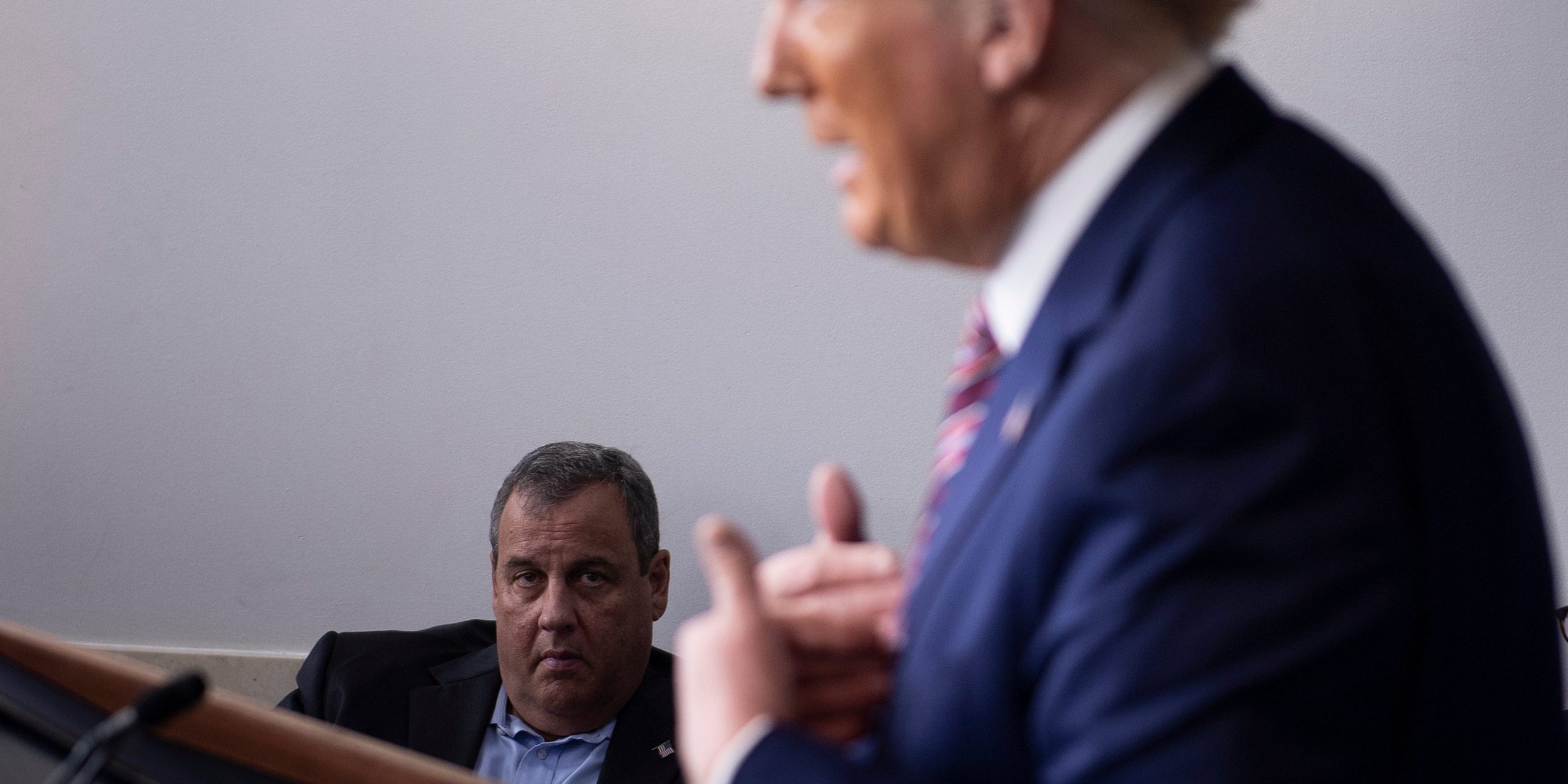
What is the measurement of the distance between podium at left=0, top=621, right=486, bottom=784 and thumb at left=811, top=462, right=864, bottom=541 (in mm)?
248

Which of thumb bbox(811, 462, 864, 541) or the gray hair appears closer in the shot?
thumb bbox(811, 462, 864, 541)

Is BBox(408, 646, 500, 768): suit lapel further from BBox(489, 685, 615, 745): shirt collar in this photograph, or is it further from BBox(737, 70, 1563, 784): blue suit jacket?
BBox(737, 70, 1563, 784): blue suit jacket

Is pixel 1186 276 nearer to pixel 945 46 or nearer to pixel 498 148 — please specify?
pixel 945 46

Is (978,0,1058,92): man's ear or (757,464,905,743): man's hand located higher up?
(978,0,1058,92): man's ear

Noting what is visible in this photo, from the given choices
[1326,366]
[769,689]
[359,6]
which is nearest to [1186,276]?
[1326,366]

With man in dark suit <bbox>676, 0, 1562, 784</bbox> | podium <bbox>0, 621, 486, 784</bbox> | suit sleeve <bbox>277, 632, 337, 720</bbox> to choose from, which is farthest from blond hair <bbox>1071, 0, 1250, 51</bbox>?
suit sleeve <bbox>277, 632, 337, 720</bbox>

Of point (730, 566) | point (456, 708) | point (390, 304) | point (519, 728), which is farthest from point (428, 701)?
point (730, 566)

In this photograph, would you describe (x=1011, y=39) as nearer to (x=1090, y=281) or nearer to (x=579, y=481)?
(x=1090, y=281)

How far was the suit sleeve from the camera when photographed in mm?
2244

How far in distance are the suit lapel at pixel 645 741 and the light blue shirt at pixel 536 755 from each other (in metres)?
0.03

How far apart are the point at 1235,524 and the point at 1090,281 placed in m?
0.14

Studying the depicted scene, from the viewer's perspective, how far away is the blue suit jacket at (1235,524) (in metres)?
0.56

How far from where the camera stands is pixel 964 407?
2.51ft

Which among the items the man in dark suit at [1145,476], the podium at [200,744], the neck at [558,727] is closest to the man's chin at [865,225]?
the man in dark suit at [1145,476]
